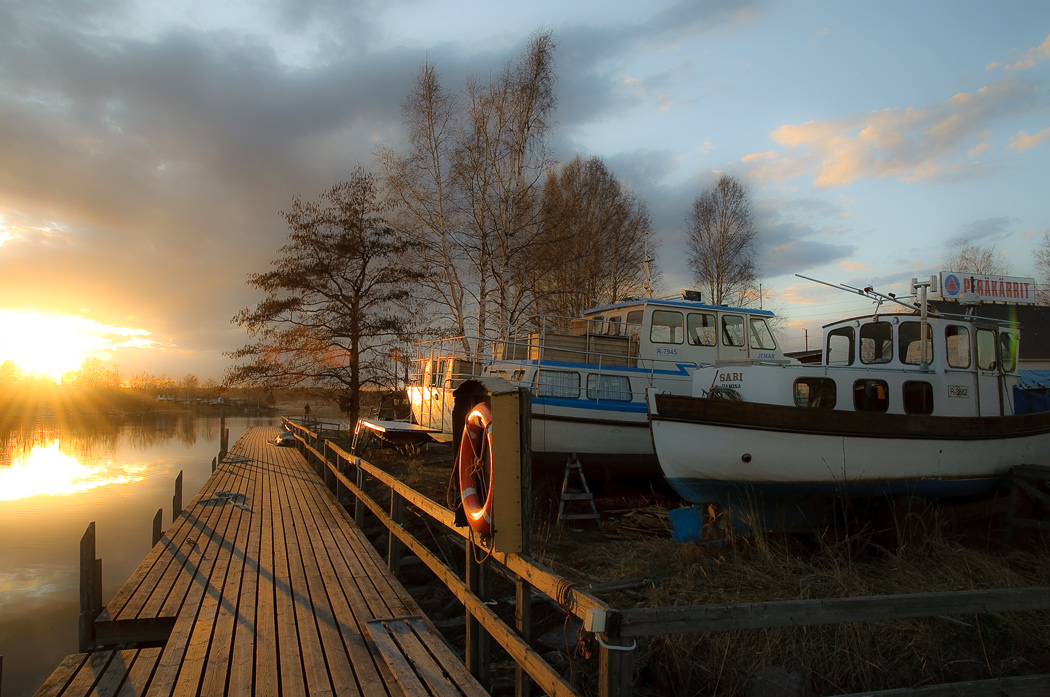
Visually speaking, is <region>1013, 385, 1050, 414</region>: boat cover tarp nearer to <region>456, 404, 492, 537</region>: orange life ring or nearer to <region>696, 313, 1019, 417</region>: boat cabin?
<region>696, 313, 1019, 417</region>: boat cabin

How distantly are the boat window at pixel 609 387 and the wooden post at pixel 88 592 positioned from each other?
307 inches

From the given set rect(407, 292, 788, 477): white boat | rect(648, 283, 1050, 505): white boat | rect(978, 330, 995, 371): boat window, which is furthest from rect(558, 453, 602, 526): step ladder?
rect(978, 330, 995, 371): boat window

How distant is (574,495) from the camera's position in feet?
34.3

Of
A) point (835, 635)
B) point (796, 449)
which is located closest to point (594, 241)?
point (796, 449)

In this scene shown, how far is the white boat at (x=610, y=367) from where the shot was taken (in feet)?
36.1

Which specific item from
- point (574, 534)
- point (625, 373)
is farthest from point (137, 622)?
point (625, 373)

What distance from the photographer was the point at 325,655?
432cm

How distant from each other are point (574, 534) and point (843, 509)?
395cm

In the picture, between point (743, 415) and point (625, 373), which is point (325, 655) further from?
point (625, 373)

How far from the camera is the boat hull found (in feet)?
25.0

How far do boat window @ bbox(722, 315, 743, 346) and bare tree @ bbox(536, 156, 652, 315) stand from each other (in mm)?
8363

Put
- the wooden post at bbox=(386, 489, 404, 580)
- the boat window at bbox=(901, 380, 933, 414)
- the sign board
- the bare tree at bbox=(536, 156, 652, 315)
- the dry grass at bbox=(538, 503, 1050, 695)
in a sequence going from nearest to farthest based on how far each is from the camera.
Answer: the dry grass at bbox=(538, 503, 1050, 695)
the wooden post at bbox=(386, 489, 404, 580)
the boat window at bbox=(901, 380, 933, 414)
the sign board
the bare tree at bbox=(536, 156, 652, 315)

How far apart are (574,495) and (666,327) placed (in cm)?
411

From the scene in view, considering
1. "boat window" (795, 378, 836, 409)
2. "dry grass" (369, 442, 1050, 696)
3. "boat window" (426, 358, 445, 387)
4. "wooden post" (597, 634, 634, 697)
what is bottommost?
"dry grass" (369, 442, 1050, 696)
